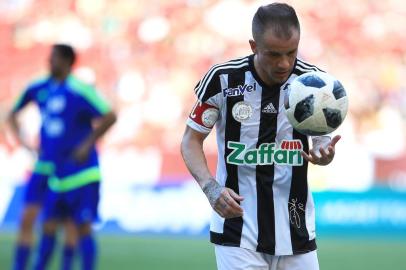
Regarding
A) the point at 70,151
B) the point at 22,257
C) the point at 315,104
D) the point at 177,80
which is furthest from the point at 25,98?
the point at 177,80

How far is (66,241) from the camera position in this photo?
326 inches

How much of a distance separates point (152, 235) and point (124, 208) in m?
0.57

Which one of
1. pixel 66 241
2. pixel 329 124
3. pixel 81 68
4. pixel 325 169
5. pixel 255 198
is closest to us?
pixel 329 124

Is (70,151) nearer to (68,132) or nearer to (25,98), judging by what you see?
(68,132)

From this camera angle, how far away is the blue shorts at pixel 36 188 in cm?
850

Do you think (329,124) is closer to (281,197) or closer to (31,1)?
(281,197)

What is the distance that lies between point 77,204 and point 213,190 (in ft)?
14.1

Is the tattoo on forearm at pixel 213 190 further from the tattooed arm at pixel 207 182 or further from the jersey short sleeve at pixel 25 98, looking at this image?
the jersey short sleeve at pixel 25 98

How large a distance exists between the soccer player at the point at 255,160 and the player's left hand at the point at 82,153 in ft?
12.4

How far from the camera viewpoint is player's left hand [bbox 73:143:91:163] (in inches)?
322

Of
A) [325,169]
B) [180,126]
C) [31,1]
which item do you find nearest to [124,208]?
Answer: [180,126]

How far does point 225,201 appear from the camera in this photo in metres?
4.15

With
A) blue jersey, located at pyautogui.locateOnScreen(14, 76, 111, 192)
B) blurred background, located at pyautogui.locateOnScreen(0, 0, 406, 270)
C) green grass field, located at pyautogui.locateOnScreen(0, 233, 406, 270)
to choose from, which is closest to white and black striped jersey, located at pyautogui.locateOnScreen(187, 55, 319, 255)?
blue jersey, located at pyautogui.locateOnScreen(14, 76, 111, 192)

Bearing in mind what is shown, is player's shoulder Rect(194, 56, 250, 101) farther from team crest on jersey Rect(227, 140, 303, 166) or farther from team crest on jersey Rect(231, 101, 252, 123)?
team crest on jersey Rect(227, 140, 303, 166)
